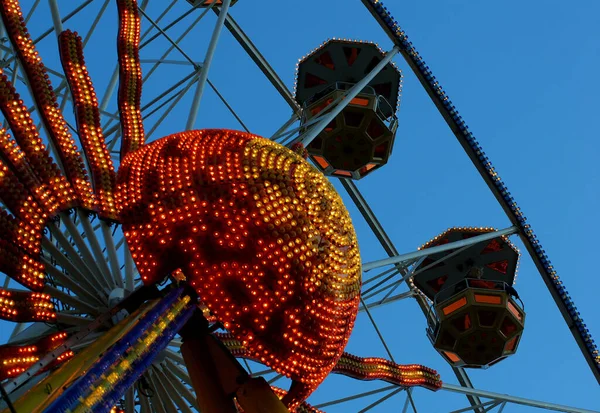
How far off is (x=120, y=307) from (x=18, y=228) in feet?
4.11

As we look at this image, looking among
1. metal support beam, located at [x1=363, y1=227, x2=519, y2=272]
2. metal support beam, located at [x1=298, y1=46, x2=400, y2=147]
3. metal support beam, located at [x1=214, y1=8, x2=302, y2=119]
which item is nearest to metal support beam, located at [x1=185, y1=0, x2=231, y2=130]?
metal support beam, located at [x1=298, y1=46, x2=400, y2=147]

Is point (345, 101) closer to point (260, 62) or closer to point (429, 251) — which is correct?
point (429, 251)

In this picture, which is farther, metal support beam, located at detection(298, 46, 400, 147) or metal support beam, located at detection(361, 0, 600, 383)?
metal support beam, located at detection(361, 0, 600, 383)

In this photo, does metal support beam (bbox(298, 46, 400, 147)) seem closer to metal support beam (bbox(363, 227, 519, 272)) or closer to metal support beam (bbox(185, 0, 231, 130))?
metal support beam (bbox(185, 0, 231, 130))

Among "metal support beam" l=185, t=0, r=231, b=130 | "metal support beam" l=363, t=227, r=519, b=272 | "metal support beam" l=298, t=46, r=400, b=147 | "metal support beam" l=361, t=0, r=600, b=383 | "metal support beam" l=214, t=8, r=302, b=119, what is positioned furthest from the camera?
"metal support beam" l=214, t=8, r=302, b=119

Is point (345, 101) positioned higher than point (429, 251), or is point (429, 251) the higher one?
point (345, 101)

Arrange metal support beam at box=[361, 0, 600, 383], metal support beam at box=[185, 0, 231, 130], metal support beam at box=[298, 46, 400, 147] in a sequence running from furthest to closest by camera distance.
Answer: metal support beam at box=[361, 0, 600, 383] < metal support beam at box=[298, 46, 400, 147] < metal support beam at box=[185, 0, 231, 130]

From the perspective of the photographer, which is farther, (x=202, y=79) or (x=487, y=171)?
(x=487, y=171)

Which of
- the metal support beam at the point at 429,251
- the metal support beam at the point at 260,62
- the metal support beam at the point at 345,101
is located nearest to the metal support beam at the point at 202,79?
the metal support beam at the point at 345,101

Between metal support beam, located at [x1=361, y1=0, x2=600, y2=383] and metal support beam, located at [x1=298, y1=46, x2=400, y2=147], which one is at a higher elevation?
metal support beam, located at [x1=361, y1=0, x2=600, y2=383]

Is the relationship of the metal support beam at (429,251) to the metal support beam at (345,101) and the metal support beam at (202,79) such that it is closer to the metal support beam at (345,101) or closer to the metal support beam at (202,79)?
the metal support beam at (345,101)

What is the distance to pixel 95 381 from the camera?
18.3 feet

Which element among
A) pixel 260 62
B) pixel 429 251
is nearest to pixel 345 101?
pixel 429 251

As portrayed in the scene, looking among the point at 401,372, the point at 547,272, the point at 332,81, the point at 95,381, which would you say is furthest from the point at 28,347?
the point at 547,272
